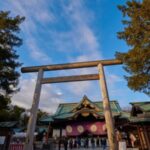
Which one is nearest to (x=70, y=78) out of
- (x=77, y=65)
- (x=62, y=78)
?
(x=62, y=78)

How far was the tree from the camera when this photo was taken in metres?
12.5

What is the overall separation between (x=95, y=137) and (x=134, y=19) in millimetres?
13164

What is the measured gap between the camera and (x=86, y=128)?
22531mm

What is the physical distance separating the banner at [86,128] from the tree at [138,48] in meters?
9.92

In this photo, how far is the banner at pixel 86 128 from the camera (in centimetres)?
2219

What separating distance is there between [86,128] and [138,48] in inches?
479

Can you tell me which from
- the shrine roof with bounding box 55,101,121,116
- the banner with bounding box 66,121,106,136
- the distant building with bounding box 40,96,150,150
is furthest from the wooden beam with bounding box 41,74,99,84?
the shrine roof with bounding box 55,101,121,116

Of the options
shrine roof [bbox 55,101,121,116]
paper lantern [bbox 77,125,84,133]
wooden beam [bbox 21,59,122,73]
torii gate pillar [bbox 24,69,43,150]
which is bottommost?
torii gate pillar [bbox 24,69,43,150]

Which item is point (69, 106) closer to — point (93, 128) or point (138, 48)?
point (93, 128)

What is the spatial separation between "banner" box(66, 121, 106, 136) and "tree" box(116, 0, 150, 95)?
9.92 m

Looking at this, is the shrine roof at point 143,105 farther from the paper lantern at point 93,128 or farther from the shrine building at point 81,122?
the paper lantern at point 93,128

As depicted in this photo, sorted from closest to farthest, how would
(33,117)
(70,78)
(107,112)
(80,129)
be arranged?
(107,112), (33,117), (70,78), (80,129)

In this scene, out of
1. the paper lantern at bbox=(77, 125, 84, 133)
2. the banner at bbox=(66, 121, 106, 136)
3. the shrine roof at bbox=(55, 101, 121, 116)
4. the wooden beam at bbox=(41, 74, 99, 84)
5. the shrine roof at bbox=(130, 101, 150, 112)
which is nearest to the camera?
the wooden beam at bbox=(41, 74, 99, 84)

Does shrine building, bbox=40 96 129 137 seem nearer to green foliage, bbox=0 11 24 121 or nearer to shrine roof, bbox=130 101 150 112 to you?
shrine roof, bbox=130 101 150 112
